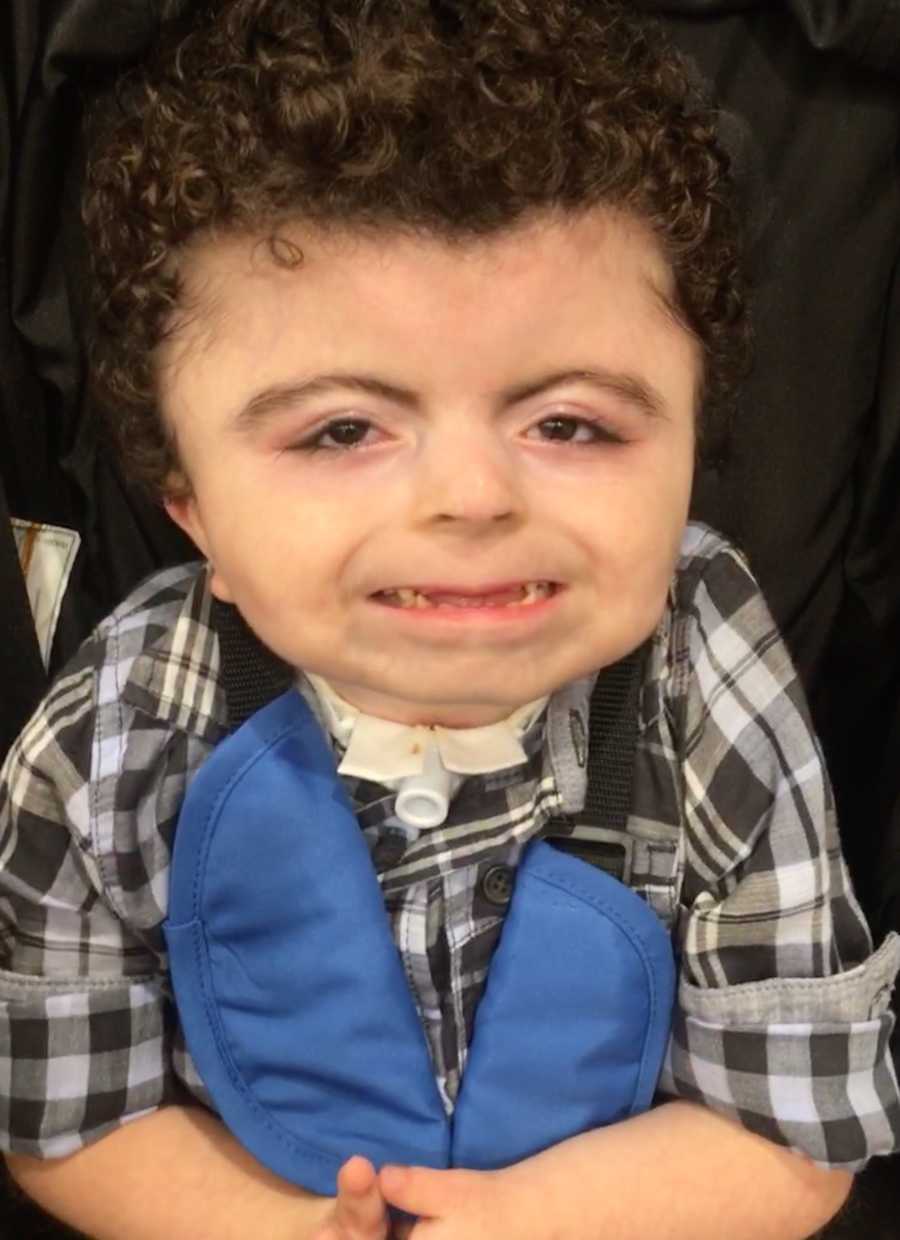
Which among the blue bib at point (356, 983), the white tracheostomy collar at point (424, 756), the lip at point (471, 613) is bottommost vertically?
A: the blue bib at point (356, 983)

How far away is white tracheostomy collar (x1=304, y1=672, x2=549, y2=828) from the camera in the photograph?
972 mm

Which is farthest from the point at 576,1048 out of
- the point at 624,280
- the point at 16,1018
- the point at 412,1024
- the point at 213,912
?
the point at 624,280

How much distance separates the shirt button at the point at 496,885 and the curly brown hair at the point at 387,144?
32 cm

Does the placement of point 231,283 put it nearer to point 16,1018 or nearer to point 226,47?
point 226,47

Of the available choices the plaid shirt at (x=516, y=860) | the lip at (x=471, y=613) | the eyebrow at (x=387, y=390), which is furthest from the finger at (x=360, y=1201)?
the eyebrow at (x=387, y=390)

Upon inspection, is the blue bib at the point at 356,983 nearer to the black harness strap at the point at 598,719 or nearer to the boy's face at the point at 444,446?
the black harness strap at the point at 598,719

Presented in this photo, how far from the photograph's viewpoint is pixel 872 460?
3.55ft

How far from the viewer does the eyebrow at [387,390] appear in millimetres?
825

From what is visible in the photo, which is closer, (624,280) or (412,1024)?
(624,280)

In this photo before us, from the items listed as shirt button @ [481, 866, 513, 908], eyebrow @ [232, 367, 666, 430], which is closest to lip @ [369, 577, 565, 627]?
eyebrow @ [232, 367, 666, 430]

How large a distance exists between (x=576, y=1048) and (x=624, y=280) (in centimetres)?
49

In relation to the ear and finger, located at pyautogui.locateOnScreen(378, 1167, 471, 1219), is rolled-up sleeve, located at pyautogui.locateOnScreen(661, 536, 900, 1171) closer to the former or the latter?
finger, located at pyautogui.locateOnScreen(378, 1167, 471, 1219)

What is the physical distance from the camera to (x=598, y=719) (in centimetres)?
102

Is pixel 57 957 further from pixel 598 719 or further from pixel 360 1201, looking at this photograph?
pixel 598 719
